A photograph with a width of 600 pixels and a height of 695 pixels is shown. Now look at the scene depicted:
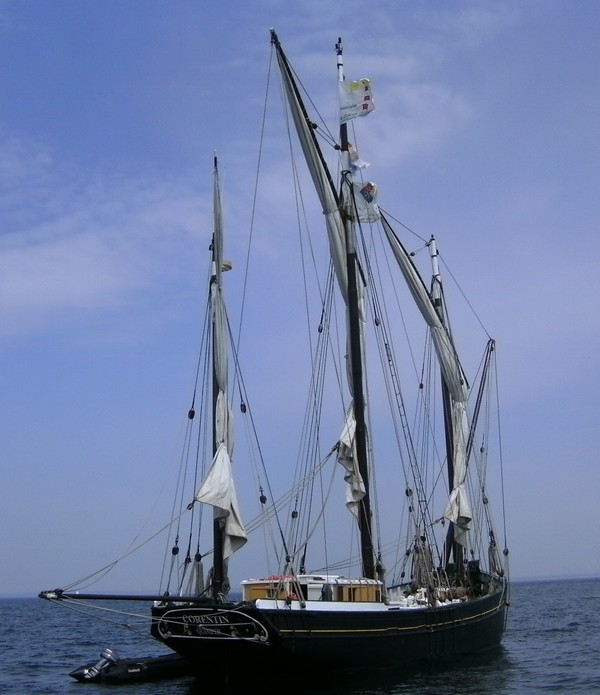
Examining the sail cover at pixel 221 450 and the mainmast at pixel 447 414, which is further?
the mainmast at pixel 447 414

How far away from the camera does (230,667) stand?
112ft

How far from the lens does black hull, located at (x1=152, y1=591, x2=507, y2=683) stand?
32.9 metres

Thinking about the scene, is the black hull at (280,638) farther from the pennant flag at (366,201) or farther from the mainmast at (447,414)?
the pennant flag at (366,201)

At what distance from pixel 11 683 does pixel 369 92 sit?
33786 mm

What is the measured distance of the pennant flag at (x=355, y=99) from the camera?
4922 centimetres

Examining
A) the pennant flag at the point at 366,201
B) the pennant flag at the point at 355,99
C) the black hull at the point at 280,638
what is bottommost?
the black hull at the point at 280,638

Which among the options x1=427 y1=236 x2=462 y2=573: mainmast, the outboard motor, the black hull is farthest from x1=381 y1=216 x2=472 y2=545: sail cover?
the outboard motor

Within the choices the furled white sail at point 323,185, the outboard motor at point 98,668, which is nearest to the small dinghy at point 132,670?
the outboard motor at point 98,668

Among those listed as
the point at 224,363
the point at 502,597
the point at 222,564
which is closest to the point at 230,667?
the point at 222,564

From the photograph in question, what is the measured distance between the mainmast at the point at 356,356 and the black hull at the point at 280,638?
5.22m

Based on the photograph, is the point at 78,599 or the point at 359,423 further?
the point at 359,423

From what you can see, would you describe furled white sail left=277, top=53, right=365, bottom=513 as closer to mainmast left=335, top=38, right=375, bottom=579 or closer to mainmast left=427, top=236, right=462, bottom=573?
mainmast left=335, top=38, right=375, bottom=579

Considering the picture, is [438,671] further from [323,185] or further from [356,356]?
[323,185]

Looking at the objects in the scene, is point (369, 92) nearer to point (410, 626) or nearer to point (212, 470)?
point (212, 470)
